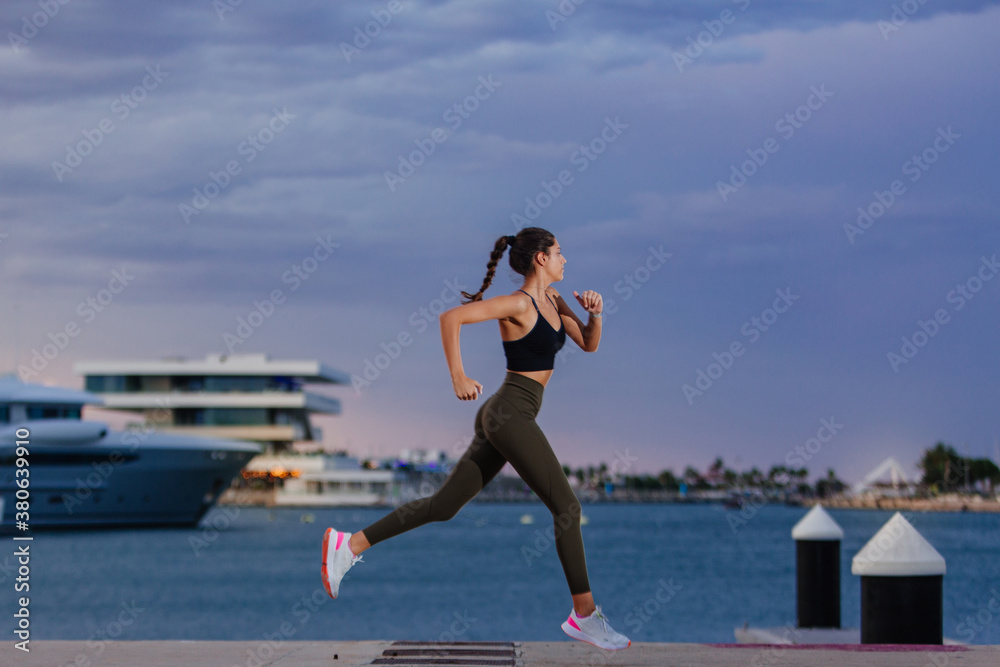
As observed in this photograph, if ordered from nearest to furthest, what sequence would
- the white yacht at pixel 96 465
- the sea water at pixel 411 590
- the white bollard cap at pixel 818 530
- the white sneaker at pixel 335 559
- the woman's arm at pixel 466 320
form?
1. the woman's arm at pixel 466 320
2. the white sneaker at pixel 335 559
3. the white bollard cap at pixel 818 530
4. the sea water at pixel 411 590
5. the white yacht at pixel 96 465

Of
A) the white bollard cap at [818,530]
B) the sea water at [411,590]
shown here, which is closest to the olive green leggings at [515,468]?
the white bollard cap at [818,530]

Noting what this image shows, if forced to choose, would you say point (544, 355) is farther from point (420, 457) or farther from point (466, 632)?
point (420, 457)

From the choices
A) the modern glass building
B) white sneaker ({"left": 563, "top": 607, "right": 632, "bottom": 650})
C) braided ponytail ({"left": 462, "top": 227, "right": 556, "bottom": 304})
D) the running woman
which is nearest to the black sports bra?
the running woman

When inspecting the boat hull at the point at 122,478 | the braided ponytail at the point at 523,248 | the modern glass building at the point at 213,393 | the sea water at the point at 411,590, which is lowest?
the sea water at the point at 411,590

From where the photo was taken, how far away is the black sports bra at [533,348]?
5.07m

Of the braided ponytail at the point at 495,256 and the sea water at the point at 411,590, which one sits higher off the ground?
the braided ponytail at the point at 495,256

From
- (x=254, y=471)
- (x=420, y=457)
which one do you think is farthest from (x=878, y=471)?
(x=254, y=471)

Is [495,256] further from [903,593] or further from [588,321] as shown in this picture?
[903,593]

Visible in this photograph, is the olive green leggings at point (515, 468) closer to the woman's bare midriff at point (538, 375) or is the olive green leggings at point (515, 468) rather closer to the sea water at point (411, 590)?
the woman's bare midriff at point (538, 375)

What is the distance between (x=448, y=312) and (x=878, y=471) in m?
171

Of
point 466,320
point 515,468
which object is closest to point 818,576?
point 515,468

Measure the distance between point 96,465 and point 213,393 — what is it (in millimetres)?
35710

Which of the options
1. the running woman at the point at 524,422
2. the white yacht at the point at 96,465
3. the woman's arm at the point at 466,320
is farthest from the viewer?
the white yacht at the point at 96,465

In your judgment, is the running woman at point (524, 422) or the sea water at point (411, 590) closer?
the running woman at point (524, 422)
